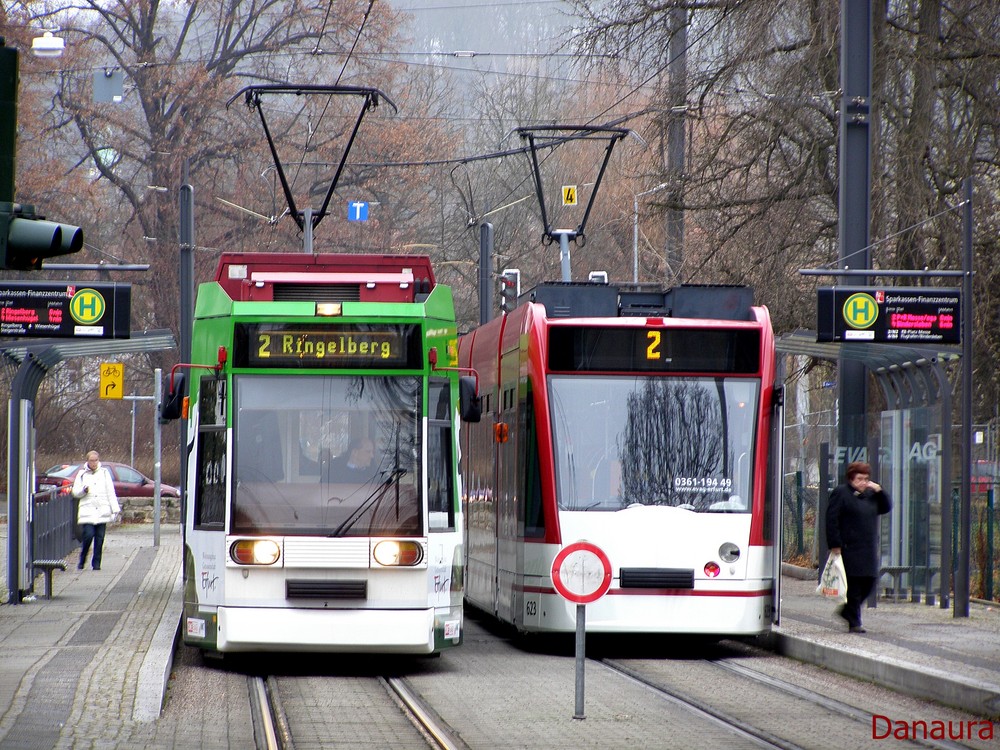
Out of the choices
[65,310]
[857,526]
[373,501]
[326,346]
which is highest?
[65,310]

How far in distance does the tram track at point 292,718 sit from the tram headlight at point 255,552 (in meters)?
0.88

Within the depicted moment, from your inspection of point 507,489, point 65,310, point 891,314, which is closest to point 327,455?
point 507,489

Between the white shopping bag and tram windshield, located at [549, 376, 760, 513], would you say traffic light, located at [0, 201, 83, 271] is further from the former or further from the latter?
the white shopping bag

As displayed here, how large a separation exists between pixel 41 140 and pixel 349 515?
33624 mm

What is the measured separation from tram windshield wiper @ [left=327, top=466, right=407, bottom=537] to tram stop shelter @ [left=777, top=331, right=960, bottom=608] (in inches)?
240

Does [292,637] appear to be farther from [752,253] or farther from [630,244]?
[630,244]

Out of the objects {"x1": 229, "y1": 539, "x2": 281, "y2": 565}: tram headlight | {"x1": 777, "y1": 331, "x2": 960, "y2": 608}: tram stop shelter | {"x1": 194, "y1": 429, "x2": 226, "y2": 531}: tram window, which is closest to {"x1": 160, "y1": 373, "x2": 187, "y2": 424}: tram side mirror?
{"x1": 194, "y1": 429, "x2": 226, "y2": 531}: tram window

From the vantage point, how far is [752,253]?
931 inches

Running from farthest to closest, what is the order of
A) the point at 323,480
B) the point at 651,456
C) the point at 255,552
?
the point at 651,456, the point at 323,480, the point at 255,552

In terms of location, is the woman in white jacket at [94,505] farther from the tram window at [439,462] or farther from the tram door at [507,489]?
the tram window at [439,462]

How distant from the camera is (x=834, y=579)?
14766 mm

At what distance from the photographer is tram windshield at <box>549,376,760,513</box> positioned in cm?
1375

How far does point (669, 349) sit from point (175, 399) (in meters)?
4.21

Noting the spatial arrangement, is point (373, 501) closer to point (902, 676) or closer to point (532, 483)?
point (532, 483)
